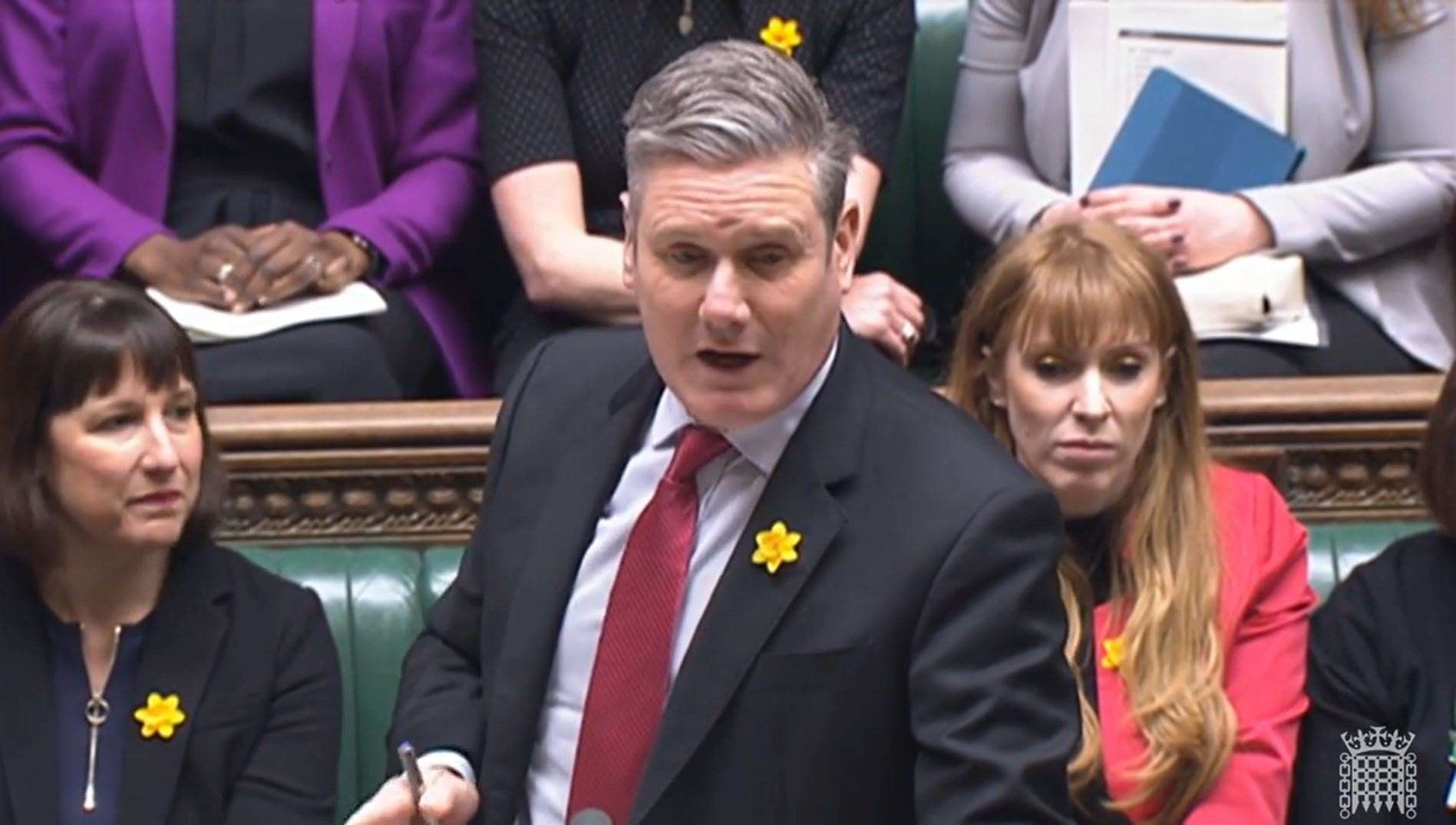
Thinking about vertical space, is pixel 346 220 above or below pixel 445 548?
above

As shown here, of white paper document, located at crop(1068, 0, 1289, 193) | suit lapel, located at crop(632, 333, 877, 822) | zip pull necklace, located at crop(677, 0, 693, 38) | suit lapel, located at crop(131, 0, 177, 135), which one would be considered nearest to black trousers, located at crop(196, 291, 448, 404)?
suit lapel, located at crop(131, 0, 177, 135)

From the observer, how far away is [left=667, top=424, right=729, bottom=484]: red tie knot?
176 cm

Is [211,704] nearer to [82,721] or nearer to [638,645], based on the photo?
[82,721]

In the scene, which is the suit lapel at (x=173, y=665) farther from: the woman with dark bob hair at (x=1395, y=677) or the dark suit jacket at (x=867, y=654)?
the woman with dark bob hair at (x=1395, y=677)

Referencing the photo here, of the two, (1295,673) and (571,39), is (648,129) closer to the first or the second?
(1295,673)

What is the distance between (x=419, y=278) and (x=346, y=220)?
123mm

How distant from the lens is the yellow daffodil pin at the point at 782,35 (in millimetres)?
2840

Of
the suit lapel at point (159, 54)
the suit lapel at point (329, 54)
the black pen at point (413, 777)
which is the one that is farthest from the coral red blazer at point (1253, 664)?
the suit lapel at point (159, 54)

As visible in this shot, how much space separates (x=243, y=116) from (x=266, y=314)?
0.27 meters

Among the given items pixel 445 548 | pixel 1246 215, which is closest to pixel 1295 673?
pixel 1246 215

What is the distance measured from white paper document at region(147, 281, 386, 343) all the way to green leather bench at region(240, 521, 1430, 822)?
0.78ft

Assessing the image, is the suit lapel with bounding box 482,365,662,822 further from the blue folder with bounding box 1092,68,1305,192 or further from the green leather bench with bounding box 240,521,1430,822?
the blue folder with bounding box 1092,68,1305,192

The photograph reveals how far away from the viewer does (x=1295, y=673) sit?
2.26 metres

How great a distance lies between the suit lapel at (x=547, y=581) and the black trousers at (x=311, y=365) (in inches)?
36.6
